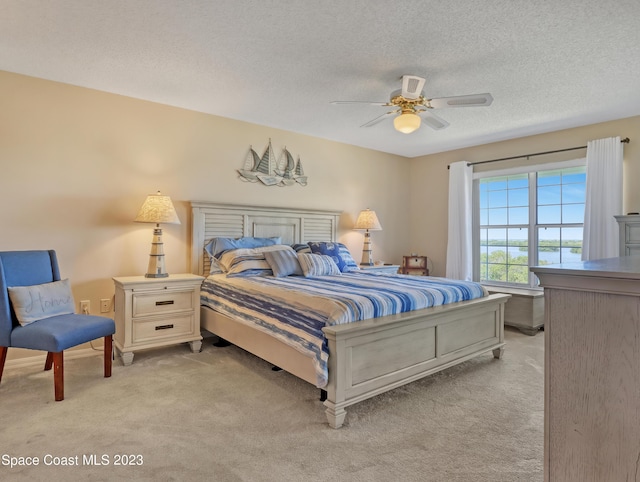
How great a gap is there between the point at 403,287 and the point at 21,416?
262 centimetres

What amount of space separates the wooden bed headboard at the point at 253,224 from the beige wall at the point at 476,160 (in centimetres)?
166

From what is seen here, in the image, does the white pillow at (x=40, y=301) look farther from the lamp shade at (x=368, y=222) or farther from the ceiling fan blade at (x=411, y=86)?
the lamp shade at (x=368, y=222)

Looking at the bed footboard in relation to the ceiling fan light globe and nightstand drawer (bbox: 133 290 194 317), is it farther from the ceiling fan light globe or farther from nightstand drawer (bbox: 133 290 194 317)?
nightstand drawer (bbox: 133 290 194 317)

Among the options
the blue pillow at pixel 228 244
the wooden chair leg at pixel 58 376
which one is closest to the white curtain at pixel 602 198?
the blue pillow at pixel 228 244

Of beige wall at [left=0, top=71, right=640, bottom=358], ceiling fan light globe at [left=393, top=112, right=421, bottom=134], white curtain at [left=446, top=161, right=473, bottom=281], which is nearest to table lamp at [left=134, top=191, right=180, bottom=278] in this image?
beige wall at [left=0, top=71, right=640, bottom=358]

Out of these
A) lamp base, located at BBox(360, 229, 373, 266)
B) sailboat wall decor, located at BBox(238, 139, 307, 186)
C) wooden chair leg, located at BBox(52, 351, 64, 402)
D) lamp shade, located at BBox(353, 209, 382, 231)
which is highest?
sailboat wall decor, located at BBox(238, 139, 307, 186)

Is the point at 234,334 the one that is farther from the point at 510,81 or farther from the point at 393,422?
the point at 510,81

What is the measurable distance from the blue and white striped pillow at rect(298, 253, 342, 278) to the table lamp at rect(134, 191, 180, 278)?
1.28m

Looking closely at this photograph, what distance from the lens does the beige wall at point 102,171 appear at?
3059mm

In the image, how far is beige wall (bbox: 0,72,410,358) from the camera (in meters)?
3.06

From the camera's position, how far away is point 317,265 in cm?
377

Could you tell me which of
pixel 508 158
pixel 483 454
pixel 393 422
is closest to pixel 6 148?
pixel 393 422

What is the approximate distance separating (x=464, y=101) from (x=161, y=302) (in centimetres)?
297

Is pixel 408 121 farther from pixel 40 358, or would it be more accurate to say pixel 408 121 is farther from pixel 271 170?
pixel 40 358
